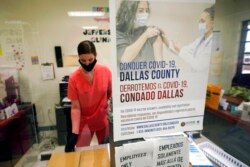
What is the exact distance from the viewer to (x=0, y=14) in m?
2.76

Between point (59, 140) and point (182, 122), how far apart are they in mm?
2651

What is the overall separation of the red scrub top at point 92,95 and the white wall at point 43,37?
1338 mm

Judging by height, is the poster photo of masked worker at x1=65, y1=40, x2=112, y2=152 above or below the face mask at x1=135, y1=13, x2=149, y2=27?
below

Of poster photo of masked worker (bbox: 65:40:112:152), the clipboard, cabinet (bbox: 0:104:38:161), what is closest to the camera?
poster photo of masked worker (bbox: 65:40:112:152)

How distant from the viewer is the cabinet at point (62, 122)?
2.75 metres

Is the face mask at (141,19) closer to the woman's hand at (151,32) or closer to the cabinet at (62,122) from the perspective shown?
the woman's hand at (151,32)

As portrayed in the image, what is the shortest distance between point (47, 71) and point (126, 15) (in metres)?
2.77

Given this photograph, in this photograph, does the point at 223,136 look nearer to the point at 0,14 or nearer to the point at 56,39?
the point at 56,39

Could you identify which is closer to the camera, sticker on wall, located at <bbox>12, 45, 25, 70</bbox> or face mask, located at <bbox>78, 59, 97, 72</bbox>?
face mask, located at <bbox>78, 59, 97, 72</bbox>

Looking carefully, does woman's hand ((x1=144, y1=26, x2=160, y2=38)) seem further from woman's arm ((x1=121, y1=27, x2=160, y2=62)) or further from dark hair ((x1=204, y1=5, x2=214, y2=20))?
dark hair ((x1=204, y1=5, x2=214, y2=20))

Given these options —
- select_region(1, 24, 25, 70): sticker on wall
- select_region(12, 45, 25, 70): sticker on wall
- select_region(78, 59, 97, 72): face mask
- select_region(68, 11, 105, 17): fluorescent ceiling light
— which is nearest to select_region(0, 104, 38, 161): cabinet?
select_region(12, 45, 25, 70): sticker on wall

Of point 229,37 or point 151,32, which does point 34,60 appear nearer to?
point 151,32

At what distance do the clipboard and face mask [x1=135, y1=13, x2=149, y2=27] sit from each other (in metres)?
2.75

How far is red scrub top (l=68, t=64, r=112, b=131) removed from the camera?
1429 millimetres
